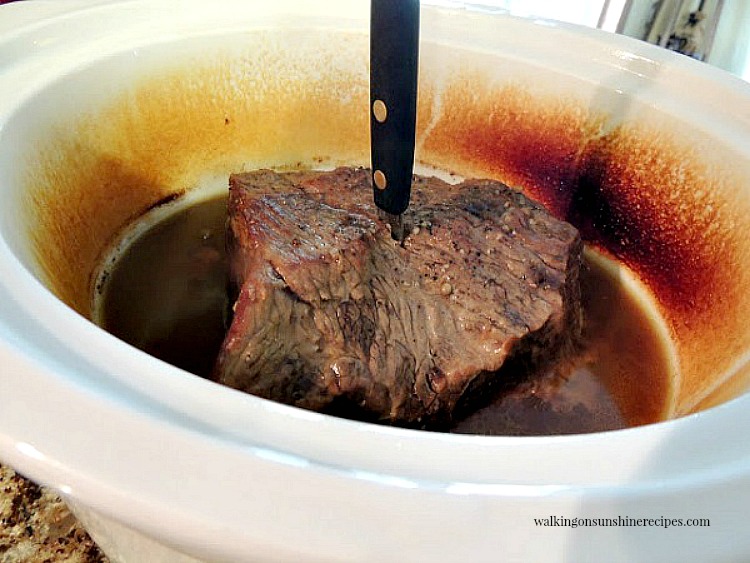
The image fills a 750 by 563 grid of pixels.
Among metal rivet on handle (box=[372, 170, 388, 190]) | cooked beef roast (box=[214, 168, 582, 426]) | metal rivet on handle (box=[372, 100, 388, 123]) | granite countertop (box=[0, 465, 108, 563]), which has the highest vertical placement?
metal rivet on handle (box=[372, 100, 388, 123])

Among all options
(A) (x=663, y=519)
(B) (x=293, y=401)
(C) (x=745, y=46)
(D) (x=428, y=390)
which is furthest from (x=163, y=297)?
(C) (x=745, y=46)

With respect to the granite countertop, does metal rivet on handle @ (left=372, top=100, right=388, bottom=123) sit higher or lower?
higher

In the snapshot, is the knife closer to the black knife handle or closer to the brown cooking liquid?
the black knife handle

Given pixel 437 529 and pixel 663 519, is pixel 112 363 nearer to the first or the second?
pixel 437 529

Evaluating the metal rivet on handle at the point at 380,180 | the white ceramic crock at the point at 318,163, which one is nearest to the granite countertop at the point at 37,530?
the white ceramic crock at the point at 318,163

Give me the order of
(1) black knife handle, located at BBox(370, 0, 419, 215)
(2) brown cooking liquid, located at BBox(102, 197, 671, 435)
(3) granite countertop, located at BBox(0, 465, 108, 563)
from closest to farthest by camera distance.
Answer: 1. (1) black knife handle, located at BBox(370, 0, 419, 215)
2. (3) granite countertop, located at BBox(0, 465, 108, 563)
3. (2) brown cooking liquid, located at BBox(102, 197, 671, 435)

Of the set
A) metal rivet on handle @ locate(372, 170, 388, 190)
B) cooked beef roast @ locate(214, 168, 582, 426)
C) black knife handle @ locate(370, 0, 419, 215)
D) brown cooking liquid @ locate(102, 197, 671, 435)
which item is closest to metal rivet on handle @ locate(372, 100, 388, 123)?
black knife handle @ locate(370, 0, 419, 215)

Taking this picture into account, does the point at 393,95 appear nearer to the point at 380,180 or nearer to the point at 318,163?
the point at 380,180
